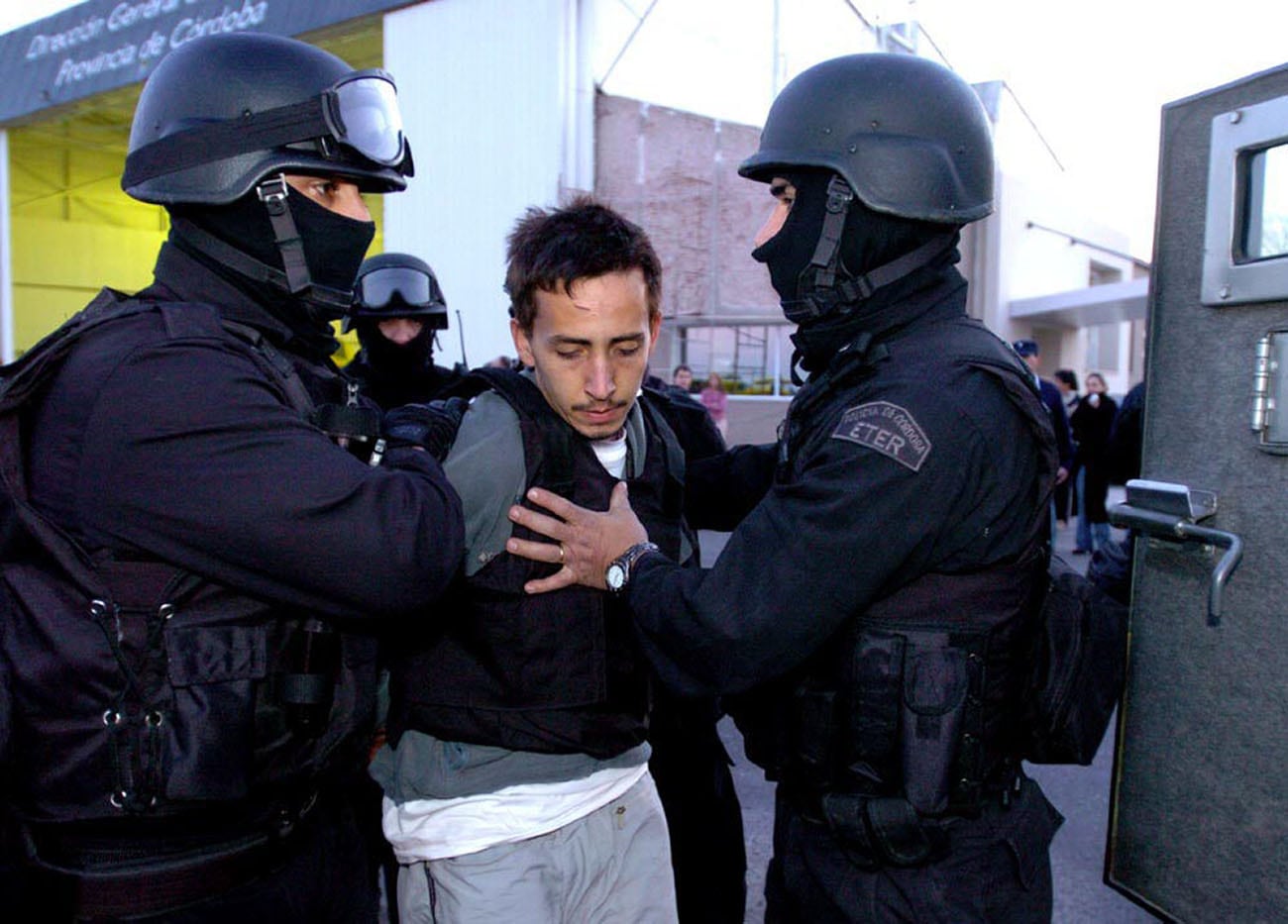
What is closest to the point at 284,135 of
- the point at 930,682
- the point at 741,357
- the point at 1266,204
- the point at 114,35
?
the point at 930,682

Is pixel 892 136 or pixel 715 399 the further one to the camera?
pixel 715 399

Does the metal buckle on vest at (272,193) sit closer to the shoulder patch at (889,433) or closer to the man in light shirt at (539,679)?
the man in light shirt at (539,679)

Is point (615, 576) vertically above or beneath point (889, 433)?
beneath

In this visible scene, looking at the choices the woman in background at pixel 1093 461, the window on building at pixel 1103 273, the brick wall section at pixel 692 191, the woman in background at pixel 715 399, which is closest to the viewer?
the woman in background at pixel 1093 461

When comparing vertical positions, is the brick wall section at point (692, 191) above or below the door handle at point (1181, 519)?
above

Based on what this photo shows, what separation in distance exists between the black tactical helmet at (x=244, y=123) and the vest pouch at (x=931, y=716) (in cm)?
126

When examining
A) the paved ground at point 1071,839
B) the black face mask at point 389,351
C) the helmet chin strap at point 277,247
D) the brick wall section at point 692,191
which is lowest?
the paved ground at point 1071,839

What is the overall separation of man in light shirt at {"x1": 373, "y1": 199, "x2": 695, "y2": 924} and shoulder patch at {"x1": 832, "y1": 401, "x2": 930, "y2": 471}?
47 cm

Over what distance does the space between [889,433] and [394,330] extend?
265 cm

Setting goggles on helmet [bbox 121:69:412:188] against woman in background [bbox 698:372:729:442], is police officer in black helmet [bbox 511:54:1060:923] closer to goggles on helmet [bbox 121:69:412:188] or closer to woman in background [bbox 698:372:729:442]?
goggles on helmet [bbox 121:69:412:188]

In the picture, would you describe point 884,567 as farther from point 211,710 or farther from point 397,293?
point 397,293

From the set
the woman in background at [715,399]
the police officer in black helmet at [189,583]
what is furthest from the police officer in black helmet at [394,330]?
Result: the woman in background at [715,399]

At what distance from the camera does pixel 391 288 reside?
12.4ft

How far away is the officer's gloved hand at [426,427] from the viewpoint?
5.40 ft
